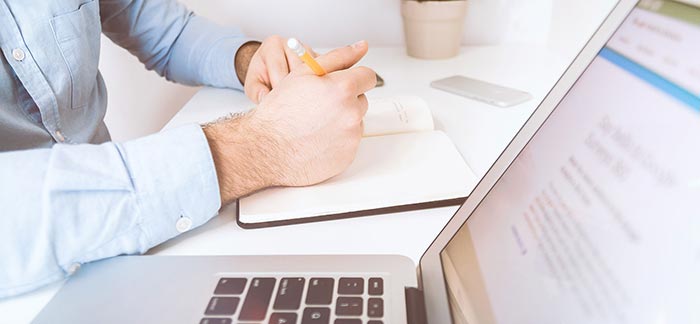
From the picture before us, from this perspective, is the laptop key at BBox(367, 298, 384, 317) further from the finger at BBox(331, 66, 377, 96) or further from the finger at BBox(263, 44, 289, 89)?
the finger at BBox(263, 44, 289, 89)

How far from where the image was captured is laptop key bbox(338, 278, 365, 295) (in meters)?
0.39

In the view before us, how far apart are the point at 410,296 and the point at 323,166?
0.21 meters

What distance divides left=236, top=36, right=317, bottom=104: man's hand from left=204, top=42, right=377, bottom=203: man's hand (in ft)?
0.66

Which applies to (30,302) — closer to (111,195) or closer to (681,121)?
(111,195)

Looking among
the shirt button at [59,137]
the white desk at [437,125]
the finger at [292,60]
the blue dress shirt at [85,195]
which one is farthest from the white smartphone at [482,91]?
the shirt button at [59,137]

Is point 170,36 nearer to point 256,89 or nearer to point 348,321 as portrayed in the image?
point 256,89

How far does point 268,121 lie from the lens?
56 cm

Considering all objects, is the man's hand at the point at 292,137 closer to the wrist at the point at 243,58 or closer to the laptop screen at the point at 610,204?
the laptop screen at the point at 610,204

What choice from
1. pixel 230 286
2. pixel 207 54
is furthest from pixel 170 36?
pixel 230 286

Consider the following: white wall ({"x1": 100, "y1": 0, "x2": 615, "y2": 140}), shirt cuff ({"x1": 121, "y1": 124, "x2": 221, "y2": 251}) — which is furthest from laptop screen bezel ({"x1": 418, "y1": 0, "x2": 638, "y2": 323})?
white wall ({"x1": 100, "y1": 0, "x2": 615, "y2": 140})

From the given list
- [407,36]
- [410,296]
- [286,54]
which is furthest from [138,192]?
[407,36]

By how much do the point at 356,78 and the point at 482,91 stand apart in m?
0.32

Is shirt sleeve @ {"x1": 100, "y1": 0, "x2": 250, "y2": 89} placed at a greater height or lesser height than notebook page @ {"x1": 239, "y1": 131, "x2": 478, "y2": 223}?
lesser

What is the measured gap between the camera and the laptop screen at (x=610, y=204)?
0.71ft
